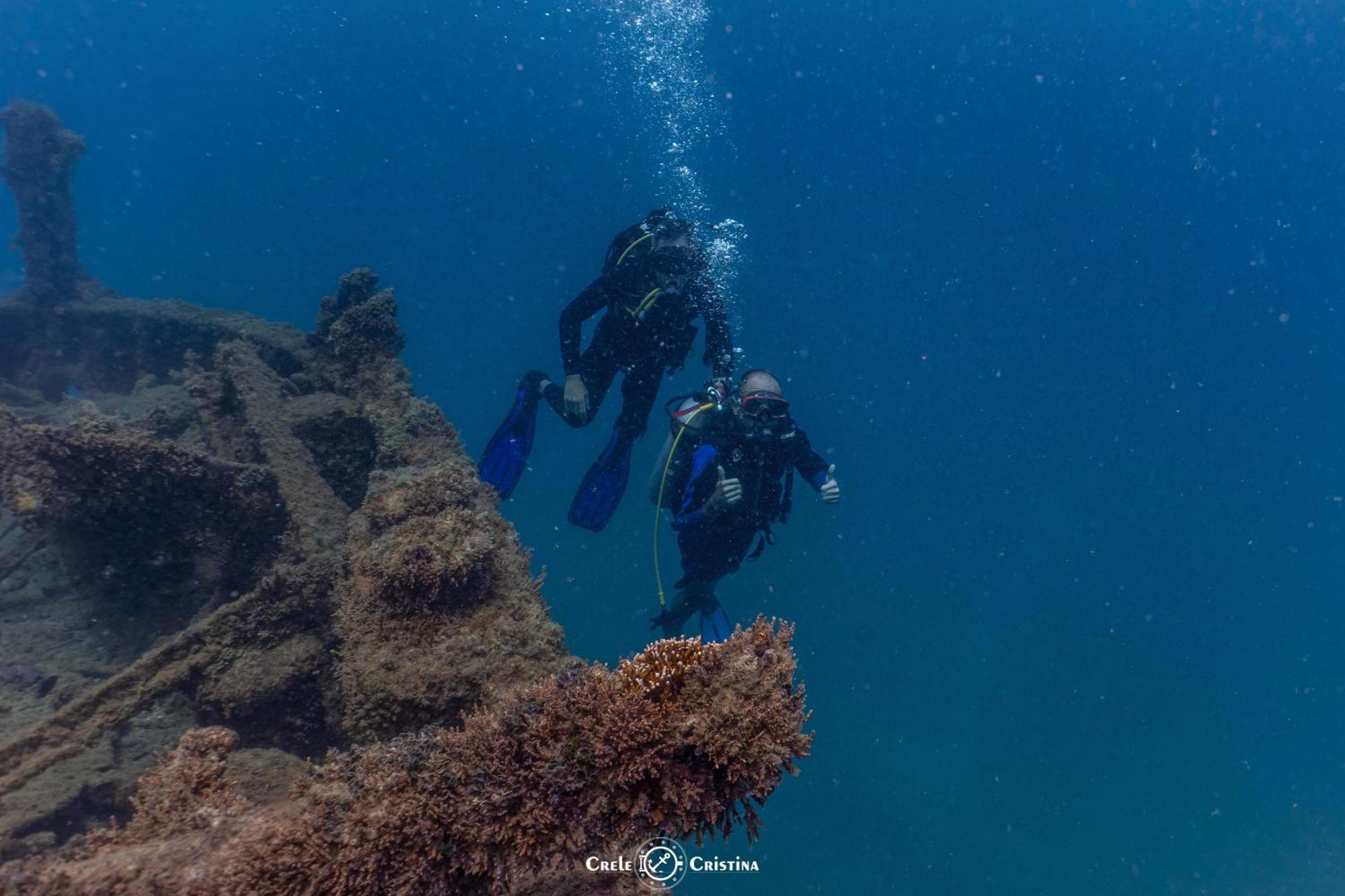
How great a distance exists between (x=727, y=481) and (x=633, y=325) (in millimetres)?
3060

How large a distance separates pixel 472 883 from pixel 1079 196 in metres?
120

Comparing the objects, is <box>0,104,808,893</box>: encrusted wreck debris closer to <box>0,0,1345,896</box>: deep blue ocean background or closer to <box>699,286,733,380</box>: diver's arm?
<box>699,286,733,380</box>: diver's arm

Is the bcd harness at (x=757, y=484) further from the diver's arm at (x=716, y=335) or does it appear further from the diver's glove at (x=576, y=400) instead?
the diver's glove at (x=576, y=400)

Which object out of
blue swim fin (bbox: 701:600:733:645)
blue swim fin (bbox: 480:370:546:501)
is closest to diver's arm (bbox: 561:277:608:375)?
blue swim fin (bbox: 480:370:546:501)

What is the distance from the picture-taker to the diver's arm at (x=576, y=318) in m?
10.1

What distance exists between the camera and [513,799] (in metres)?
2.15

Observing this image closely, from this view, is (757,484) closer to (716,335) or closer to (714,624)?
(714,624)

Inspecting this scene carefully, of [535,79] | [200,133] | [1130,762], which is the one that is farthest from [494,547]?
[200,133]

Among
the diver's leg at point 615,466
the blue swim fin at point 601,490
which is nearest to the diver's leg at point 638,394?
the diver's leg at point 615,466

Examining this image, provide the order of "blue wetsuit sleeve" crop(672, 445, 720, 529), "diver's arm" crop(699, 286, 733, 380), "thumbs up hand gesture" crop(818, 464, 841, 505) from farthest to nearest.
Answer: "diver's arm" crop(699, 286, 733, 380) < "blue wetsuit sleeve" crop(672, 445, 720, 529) < "thumbs up hand gesture" crop(818, 464, 841, 505)

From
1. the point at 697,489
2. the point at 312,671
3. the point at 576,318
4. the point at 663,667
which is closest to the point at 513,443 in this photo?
the point at 576,318

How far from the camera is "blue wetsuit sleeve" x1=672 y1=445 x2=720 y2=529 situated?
937cm

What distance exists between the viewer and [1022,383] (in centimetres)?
10006

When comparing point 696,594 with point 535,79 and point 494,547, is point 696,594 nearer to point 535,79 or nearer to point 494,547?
point 494,547
